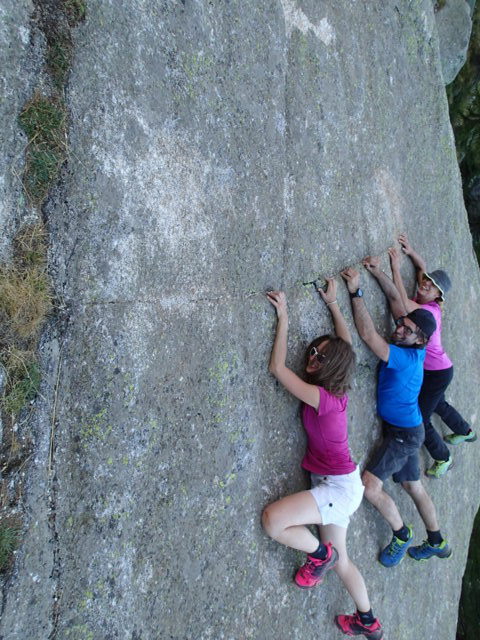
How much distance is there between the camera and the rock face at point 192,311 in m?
2.76

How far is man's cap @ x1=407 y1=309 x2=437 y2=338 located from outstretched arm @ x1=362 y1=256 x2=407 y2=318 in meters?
0.46

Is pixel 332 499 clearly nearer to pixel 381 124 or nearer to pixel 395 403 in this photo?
pixel 395 403

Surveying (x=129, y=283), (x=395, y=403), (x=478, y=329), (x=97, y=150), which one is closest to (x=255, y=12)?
(x=97, y=150)

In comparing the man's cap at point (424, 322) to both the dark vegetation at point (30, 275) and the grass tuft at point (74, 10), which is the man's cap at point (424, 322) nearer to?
the dark vegetation at point (30, 275)

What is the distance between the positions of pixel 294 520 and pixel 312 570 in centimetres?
45

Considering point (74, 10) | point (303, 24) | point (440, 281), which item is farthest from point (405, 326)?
point (74, 10)

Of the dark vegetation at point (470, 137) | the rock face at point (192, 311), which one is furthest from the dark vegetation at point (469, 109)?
the rock face at point (192, 311)

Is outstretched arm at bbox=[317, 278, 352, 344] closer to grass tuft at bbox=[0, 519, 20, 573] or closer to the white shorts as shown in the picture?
the white shorts

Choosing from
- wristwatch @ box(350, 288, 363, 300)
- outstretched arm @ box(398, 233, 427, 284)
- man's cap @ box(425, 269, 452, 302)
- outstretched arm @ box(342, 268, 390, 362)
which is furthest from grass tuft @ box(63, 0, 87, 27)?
man's cap @ box(425, 269, 452, 302)

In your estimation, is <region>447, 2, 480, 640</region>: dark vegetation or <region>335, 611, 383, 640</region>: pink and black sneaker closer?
<region>335, 611, 383, 640</region>: pink and black sneaker

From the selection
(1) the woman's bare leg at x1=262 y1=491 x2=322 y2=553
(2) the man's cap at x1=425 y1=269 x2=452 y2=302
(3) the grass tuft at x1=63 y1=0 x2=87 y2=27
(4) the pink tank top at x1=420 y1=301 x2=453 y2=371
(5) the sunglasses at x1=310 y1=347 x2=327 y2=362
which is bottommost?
(1) the woman's bare leg at x1=262 y1=491 x2=322 y2=553

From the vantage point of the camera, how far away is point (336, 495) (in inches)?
155

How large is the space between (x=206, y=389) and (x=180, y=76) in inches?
74.1

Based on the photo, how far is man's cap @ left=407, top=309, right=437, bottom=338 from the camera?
4.75 m
